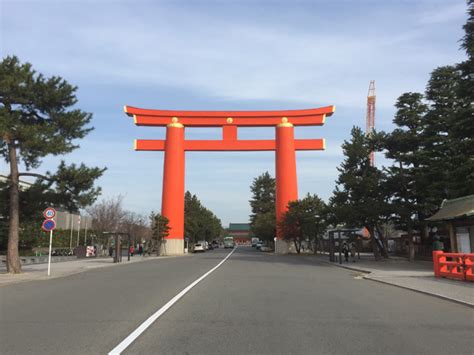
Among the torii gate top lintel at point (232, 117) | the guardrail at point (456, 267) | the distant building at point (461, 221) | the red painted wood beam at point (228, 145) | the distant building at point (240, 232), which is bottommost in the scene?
the guardrail at point (456, 267)

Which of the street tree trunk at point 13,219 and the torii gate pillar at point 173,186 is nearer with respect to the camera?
the street tree trunk at point 13,219

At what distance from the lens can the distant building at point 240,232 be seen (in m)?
180

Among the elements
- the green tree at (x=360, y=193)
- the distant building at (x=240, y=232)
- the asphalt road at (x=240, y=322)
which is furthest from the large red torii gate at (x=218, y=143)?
the distant building at (x=240, y=232)

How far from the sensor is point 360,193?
104 feet

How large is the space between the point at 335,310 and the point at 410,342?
2999mm

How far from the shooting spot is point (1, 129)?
1900 cm

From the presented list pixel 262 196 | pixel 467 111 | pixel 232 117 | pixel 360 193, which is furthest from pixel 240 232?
pixel 467 111

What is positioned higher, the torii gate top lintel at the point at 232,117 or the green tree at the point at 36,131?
the torii gate top lintel at the point at 232,117

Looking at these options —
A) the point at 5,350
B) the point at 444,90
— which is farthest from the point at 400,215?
the point at 5,350

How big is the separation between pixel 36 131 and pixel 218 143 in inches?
1206

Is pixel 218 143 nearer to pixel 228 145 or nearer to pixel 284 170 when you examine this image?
pixel 228 145

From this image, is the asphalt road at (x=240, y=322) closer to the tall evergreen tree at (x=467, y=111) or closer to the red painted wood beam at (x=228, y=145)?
the tall evergreen tree at (x=467, y=111)

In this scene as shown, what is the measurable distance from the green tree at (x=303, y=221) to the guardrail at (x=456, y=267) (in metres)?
27.7

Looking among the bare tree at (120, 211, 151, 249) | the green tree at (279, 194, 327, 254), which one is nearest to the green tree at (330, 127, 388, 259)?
the green tree at (279, 194, 327, 254)
